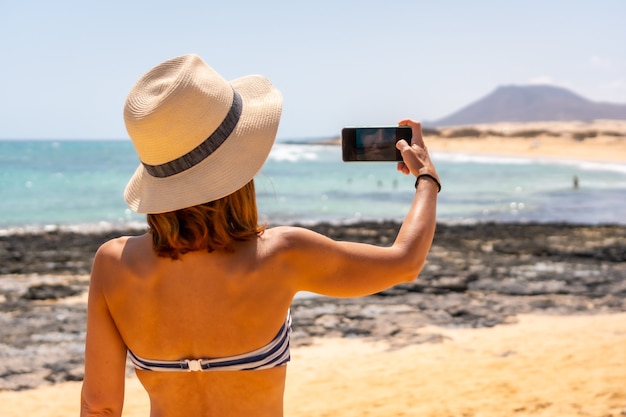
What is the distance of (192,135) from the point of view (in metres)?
1.72

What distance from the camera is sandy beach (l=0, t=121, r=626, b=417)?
6.11 metres

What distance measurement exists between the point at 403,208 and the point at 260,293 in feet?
85.9

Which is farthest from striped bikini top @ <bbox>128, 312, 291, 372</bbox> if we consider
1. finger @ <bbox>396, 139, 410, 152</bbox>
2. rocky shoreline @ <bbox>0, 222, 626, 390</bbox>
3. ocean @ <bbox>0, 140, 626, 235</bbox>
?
ocean @ <bbox>0, 140, 626, 235</bbox>

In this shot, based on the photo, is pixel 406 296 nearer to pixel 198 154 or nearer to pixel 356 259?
pixel 356 259

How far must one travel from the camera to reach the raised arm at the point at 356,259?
68.4 inches

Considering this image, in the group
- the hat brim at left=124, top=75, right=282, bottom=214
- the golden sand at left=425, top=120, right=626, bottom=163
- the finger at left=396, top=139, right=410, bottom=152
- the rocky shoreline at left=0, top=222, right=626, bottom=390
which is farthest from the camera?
the golden sand at left=425, top=120, right=626, bottom=163

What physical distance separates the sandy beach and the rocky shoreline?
0.03 metres

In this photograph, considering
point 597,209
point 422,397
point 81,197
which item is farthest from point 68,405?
point 81,197

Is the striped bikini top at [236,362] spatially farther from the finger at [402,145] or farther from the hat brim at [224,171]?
the finger at [402,145]

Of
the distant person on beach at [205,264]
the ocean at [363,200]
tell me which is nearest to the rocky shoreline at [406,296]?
the ocean at [363,200]

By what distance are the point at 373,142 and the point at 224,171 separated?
23.0 inches

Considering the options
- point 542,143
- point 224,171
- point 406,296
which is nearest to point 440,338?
point 406,296

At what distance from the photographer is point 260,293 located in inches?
68.8

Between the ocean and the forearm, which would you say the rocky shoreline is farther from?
the forearm
